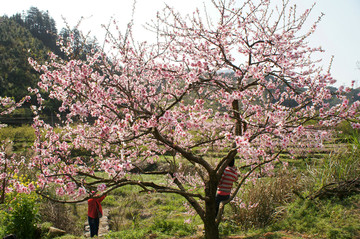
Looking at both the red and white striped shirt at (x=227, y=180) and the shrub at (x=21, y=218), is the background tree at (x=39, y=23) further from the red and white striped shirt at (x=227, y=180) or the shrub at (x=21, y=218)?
the red and white striped shirt at (x=227, y=180)

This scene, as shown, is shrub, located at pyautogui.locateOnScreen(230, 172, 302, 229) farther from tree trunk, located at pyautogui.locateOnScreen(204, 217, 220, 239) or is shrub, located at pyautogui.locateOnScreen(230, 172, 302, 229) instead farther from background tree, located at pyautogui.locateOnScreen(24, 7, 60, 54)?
background tree, located at pyautogui.locateOnScreen(24, 7, 60, 54)

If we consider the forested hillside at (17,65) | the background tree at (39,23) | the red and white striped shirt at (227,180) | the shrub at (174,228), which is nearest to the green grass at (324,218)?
the red and white striped shirt at (227,180)

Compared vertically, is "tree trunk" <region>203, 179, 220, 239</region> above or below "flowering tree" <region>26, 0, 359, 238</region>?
below

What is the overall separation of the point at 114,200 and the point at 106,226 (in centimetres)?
247

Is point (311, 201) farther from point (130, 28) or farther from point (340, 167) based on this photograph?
point (130, 28)

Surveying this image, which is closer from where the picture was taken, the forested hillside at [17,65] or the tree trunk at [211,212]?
the tree trunk at [211,212]

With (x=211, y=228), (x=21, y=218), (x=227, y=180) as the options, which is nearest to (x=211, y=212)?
(x=211, y=228)

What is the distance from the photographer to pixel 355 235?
3930 mm

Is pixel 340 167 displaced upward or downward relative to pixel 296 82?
downward

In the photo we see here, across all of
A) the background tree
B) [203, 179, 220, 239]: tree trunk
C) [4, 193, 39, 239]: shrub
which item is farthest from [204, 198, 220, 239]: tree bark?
the background tree

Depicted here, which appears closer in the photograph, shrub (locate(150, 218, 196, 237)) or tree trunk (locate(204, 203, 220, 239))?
tree trunk (locate(204, 203, 220, 239))

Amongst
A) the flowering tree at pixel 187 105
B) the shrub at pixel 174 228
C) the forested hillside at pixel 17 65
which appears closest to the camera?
the flowering tree at pixel 187 105

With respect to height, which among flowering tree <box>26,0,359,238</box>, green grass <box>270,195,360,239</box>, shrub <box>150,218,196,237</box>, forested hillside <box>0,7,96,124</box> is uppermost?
forested hillside <box>0,7,96,124</box>

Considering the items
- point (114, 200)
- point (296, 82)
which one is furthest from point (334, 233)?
point (114, 200)
